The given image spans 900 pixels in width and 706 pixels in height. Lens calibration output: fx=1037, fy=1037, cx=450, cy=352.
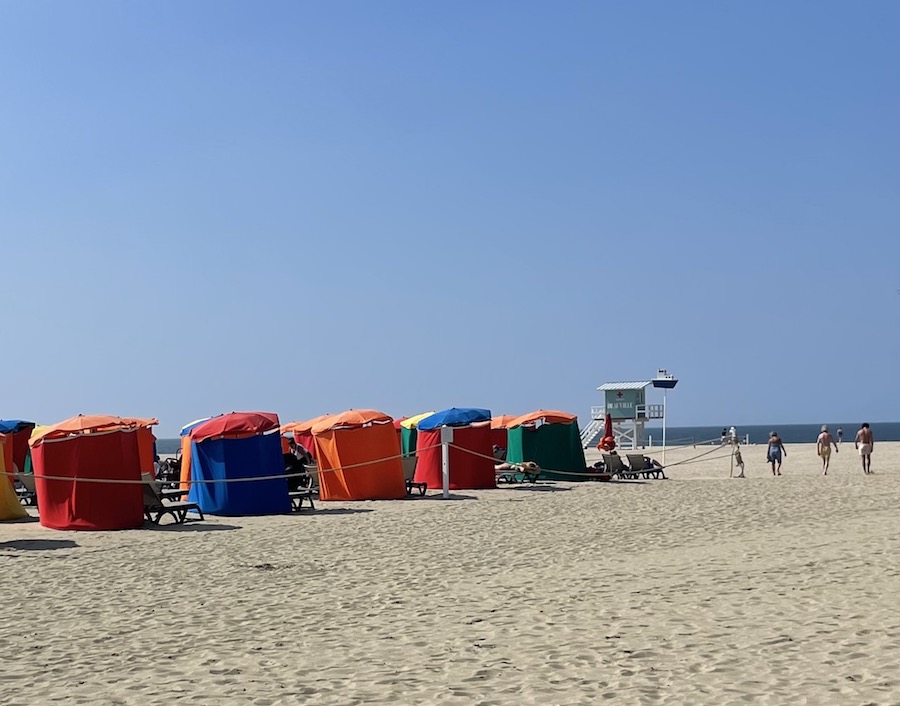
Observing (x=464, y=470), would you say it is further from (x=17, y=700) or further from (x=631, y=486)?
(x=17, y=700)

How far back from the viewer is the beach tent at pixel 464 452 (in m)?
22.7

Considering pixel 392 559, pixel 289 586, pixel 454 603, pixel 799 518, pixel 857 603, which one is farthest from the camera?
pixel 799 518

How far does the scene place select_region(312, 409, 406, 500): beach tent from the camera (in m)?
19.8

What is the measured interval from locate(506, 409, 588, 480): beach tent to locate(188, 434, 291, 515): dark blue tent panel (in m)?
10.2

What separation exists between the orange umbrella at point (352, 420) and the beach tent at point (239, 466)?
256 cm

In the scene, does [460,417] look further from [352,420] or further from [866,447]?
[866,447]

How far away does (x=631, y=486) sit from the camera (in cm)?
2344

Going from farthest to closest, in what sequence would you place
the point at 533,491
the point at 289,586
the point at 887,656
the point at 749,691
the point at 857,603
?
the point at 533,491 → the point at 289,586 → the point at 857,603 → the point at 887,656 → the point at 749,691

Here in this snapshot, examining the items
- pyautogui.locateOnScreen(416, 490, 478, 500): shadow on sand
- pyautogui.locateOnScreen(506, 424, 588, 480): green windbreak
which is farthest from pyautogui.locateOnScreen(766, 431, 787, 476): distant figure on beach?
pyautogui.locateOnScreen(416, 490, 478, 500): shadow on sand

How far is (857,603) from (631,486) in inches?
615

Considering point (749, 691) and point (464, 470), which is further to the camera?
point (464, 470)

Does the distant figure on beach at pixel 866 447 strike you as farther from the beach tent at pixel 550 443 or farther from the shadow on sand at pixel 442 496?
the shadow on sand at pixel 442 496

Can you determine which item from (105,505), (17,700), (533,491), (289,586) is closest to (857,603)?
(289,586)

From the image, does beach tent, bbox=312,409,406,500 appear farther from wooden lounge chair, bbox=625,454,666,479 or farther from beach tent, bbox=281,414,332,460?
wooden lounge chair, bbox=625,454,666,479
